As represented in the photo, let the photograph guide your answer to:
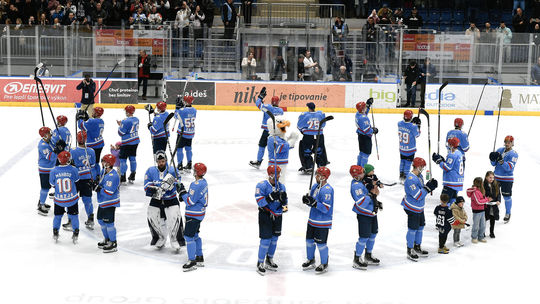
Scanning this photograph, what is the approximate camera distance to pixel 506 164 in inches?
491

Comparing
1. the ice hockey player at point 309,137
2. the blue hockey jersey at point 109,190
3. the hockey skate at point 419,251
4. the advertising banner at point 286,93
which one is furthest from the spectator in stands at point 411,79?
the blue hockey jersey at point 109,190

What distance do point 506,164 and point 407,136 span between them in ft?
8.12

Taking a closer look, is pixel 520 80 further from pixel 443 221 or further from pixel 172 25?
pixel 443 221

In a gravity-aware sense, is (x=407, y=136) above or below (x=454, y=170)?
above

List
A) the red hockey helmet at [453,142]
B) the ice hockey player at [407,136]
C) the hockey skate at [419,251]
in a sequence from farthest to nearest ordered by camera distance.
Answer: the ice hockey player at [407,136] < the red hockey helmet at [453,142] < the hockey skate at [419,251]

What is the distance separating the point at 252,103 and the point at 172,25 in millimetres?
3499

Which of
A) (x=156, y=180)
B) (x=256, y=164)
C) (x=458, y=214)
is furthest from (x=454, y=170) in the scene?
(x=256, y=164)

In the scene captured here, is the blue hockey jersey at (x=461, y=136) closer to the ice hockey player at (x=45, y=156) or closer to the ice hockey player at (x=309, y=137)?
the ice hockey player at (x=309, y=137)

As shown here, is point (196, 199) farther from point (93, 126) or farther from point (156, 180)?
point (93, 126)

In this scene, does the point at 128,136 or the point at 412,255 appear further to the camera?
the point at 128,136

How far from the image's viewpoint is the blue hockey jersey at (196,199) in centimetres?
1005

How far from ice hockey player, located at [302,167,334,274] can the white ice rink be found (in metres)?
0.39

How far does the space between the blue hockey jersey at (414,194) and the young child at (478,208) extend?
1.15 metres

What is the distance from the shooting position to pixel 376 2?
30.7m
